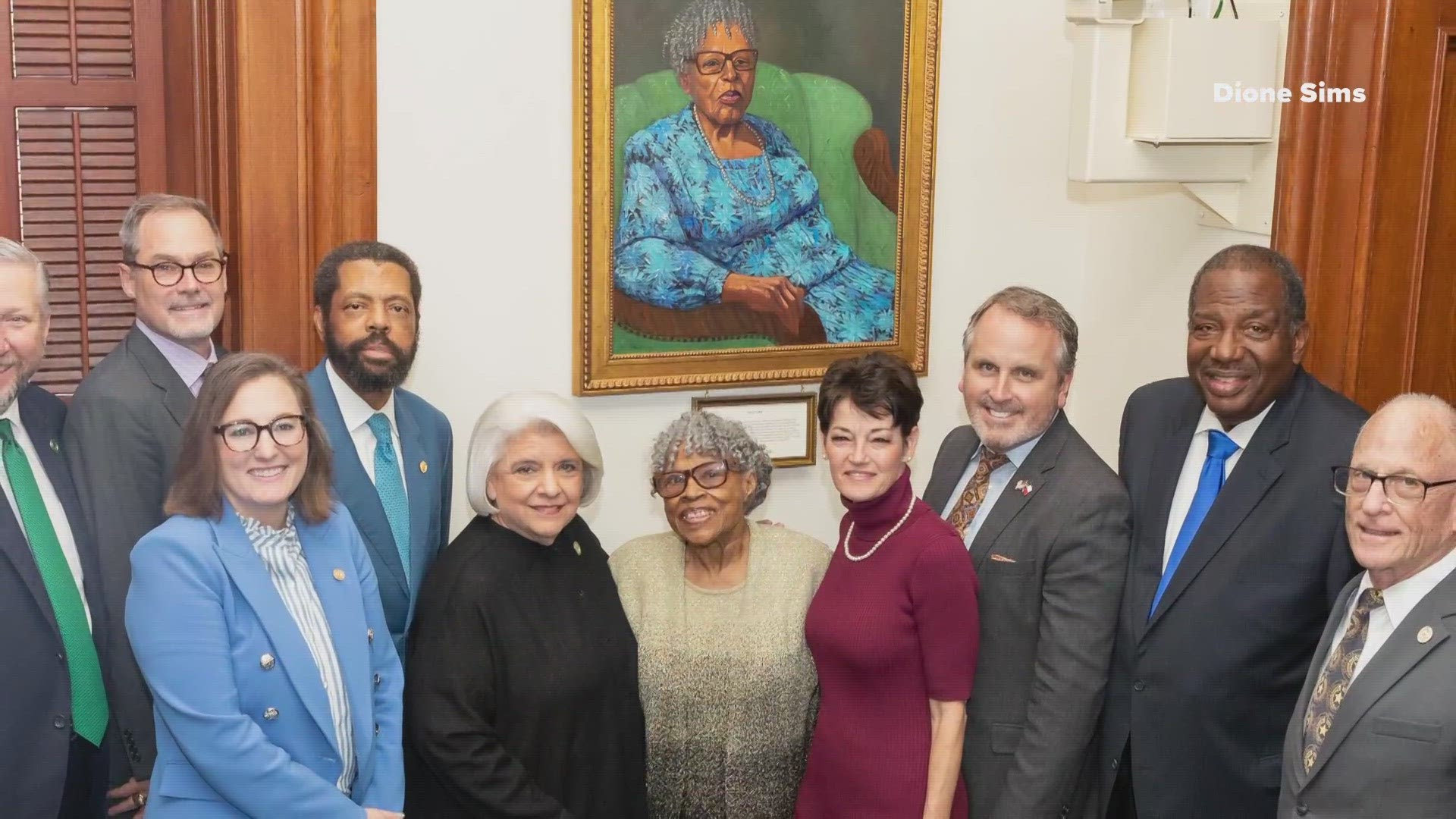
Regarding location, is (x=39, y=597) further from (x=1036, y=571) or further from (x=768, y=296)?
(x=768, y=296)

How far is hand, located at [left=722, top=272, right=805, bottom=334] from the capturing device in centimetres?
408

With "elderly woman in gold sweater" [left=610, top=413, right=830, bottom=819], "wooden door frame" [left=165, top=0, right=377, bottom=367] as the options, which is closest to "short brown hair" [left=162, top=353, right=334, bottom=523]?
"elderly woman in gold sweater" [left=610, top=413, right=830, bottom=819]

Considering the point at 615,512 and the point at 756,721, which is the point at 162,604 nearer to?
the point at 756,721

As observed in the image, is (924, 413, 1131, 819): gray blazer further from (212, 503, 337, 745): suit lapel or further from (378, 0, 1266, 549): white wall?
(378, 0, 1266, 549): white wall

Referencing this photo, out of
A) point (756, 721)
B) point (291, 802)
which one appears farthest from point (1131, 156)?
point (291, 802)

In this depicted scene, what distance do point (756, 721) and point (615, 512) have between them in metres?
1.20

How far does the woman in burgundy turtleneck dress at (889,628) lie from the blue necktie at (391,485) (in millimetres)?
903

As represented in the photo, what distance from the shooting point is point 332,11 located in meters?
3.49

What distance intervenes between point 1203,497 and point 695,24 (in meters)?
1.85

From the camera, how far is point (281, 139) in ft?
11.5

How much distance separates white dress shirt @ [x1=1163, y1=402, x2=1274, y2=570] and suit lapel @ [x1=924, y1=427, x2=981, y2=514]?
0.42 m

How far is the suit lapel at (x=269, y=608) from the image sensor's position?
2529 millimetres

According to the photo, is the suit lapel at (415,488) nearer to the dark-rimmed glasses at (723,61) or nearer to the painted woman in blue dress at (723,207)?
the painted woman in blue dress at (723,207)

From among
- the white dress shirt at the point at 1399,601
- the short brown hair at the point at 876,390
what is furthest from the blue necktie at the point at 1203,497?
the short brown hair at the point at 876,390
